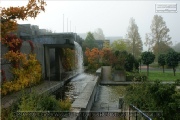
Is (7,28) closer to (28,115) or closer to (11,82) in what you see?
(28,115)

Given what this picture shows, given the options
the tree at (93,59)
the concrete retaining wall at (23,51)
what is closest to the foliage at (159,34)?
the tree at (93,59)

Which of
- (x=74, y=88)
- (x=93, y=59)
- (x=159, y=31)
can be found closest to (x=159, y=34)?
(x=159, y=31)

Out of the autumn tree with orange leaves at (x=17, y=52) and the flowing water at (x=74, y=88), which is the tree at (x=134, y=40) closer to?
the flowing water at (x=74, y=88)

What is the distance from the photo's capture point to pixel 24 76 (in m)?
12.6

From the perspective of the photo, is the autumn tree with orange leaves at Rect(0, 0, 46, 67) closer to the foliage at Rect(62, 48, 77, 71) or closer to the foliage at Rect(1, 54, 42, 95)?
the foliage at Rect(1, 54, 42, 95)

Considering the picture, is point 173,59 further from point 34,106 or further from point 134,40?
point 134,40

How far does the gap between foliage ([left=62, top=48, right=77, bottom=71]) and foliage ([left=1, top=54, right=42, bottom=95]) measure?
10655 mm

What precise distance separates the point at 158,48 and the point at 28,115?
41.4 m

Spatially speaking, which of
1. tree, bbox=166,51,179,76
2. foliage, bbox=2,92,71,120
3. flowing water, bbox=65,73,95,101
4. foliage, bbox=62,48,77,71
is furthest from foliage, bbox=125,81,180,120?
foliage, bbox=62,48,77,71

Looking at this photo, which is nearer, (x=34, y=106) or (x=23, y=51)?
(x=34, y=106)

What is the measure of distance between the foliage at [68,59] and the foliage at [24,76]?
10655 mm

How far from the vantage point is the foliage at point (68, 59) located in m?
25.6

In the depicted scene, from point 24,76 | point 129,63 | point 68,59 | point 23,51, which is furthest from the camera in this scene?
point 68,59

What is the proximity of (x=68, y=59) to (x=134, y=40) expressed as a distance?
24767 mm
